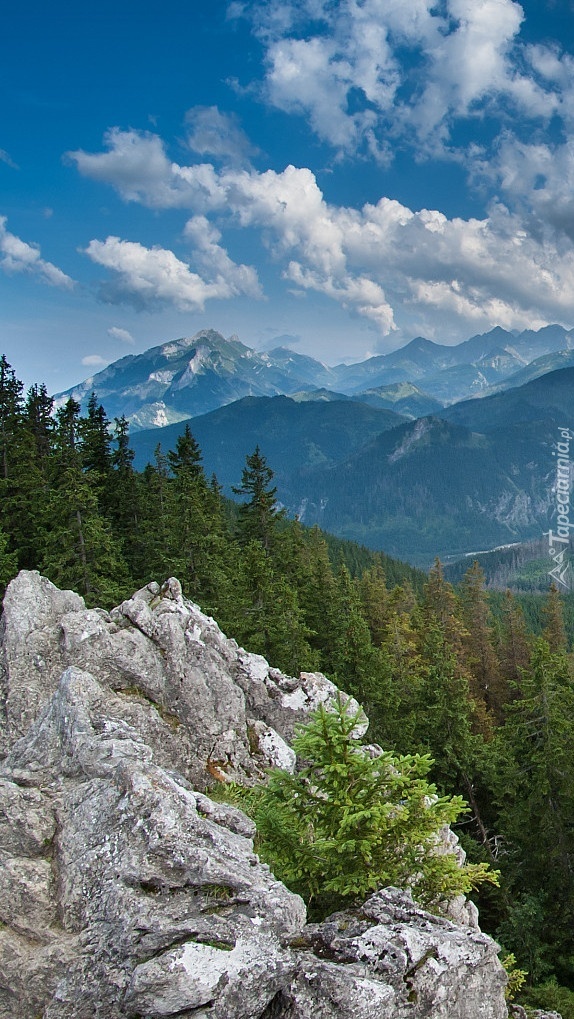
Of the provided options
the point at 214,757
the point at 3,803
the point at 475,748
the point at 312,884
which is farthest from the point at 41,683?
the point at 475,748

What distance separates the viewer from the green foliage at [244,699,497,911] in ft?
35.4

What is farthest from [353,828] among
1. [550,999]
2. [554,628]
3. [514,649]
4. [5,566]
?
[554,628]

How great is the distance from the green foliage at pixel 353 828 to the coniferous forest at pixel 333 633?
16772 millimetres

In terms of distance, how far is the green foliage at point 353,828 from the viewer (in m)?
10.8

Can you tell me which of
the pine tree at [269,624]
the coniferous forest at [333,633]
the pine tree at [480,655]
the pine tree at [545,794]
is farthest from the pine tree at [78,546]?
the pine tree at [480,655]

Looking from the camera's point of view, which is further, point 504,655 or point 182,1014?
point 504,655

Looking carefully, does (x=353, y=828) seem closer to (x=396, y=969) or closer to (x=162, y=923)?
(x=396, y=969)

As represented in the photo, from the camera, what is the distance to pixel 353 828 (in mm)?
10844

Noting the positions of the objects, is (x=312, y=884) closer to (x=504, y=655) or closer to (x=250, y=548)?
(x=250, y=548)

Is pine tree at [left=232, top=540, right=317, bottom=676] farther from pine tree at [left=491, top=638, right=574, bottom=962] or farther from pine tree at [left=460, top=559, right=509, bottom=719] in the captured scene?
pine tree at [left=460, top=559, right=509, bottom=719]

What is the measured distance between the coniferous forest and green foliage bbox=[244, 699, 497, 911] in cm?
1677

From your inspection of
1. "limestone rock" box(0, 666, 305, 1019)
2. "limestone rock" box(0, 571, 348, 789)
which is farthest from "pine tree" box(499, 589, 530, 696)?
"limestone rock" box(0, 666, 305, 1019)

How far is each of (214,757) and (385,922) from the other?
12517 millimetres

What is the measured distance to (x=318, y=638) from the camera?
46.2m
